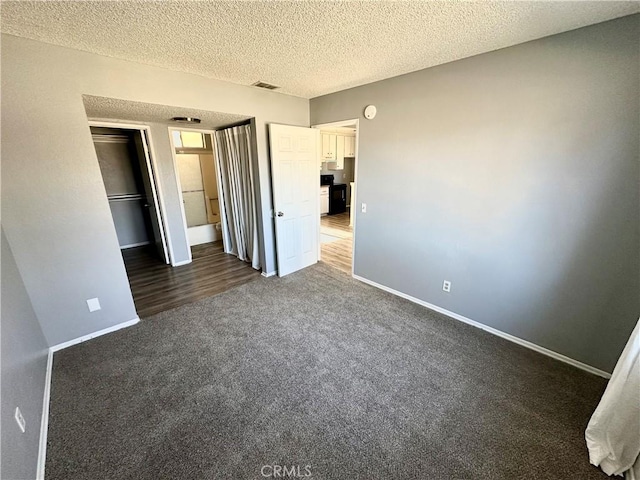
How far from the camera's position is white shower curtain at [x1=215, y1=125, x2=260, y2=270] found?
3652 mm

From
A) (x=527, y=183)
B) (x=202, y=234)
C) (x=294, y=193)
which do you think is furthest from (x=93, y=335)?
(x=527, y=183)

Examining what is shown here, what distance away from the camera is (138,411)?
67.3 inches

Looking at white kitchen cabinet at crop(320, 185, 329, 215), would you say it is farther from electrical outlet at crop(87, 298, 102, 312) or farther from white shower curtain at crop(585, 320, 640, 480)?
white shower curtain at crop(585, 320, 640, 480)

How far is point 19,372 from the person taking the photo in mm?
1454

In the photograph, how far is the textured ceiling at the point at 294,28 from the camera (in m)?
1.50

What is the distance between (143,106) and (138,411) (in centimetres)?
261

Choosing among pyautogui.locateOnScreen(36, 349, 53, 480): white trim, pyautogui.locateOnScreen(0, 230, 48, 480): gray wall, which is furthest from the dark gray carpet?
pyautogui.locateOnScreen(0, 230, 48, 480): gray wall

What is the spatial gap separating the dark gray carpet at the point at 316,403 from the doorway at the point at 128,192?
228cm

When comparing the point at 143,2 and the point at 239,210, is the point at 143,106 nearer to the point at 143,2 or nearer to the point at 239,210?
the point at 143,2

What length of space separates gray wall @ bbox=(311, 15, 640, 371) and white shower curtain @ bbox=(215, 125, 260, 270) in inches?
68.5

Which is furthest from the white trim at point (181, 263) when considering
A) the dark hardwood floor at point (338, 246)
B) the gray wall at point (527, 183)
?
the gray wall at point (527, 183)

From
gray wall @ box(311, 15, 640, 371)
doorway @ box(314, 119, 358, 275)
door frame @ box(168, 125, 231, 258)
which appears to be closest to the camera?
gray wall @ box(311, 15, 640, 371)

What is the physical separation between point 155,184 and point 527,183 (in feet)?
14.8

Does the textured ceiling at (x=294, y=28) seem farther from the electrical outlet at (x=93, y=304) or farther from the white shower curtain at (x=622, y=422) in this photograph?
the electrical outlet at (x=93, y=304)
